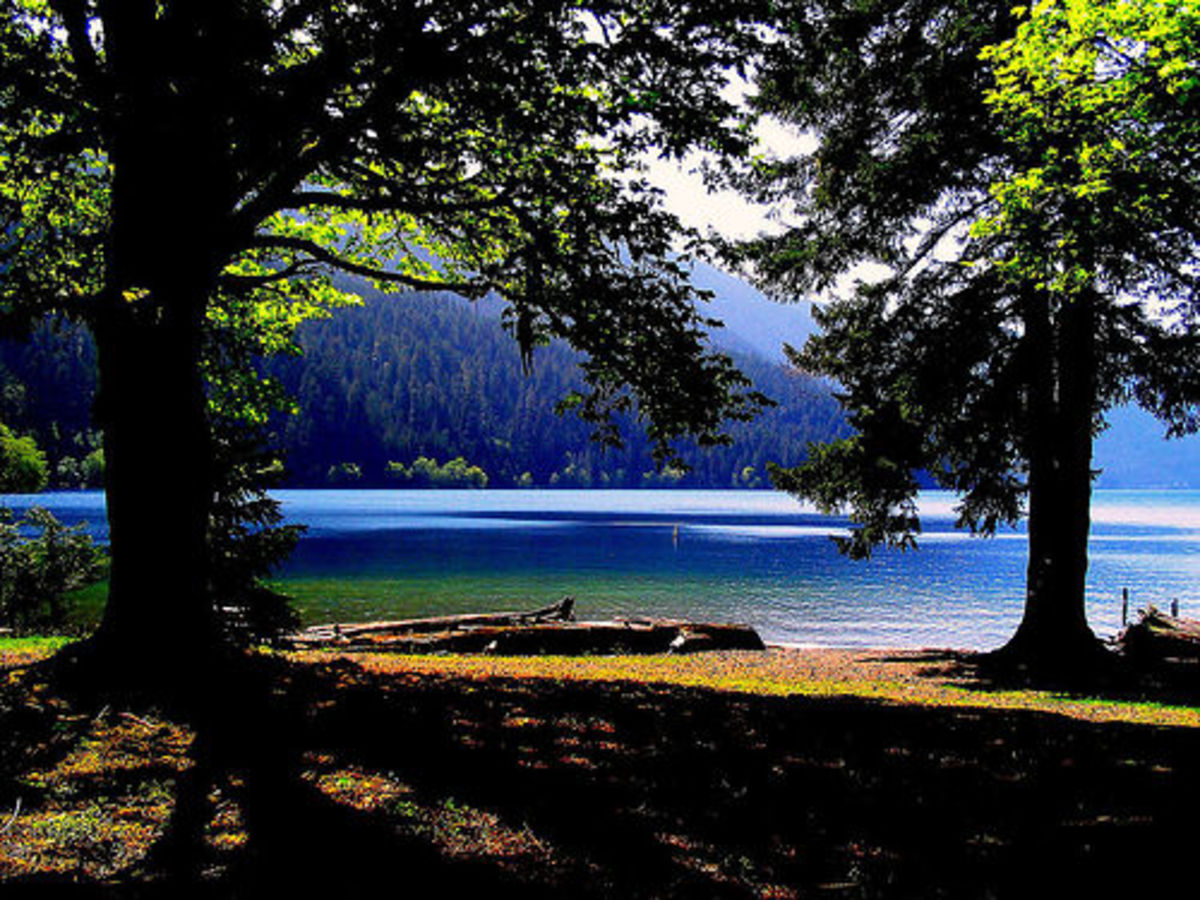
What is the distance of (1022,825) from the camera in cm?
535

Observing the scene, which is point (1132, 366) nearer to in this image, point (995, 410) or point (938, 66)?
point (995, 410)

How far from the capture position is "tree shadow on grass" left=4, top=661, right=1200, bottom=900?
4.41 metres

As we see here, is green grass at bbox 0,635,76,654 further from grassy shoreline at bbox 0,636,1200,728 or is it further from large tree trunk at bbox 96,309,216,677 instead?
large tree trunk at bbox 96,309,216,677

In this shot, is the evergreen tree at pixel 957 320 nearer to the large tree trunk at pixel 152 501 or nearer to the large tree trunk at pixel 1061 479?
the large tree trunk at pixel 1061 479

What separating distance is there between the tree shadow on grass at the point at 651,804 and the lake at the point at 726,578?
26605mm

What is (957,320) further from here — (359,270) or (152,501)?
(152,501)

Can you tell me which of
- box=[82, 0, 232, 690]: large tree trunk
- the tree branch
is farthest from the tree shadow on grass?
the tree branch

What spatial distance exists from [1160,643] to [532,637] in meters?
15.7

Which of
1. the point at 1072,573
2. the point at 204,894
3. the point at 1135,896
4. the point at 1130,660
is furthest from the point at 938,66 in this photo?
the point at 204,894

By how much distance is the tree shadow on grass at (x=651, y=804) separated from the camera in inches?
173

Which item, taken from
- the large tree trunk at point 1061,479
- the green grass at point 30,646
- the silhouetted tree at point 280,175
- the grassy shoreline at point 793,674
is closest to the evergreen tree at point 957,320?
the large tree trunk at point 1061,479

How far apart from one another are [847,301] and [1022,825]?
47.4 feet

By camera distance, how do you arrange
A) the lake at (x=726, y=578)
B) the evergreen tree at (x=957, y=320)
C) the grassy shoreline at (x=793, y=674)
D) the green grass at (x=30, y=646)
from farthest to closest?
the lake at (x=726, y=578) < the evergreen tree at (x=957, y=320) < the green grass at (x=30, y=646) < the grassy shoreline at (x=793, y=674)

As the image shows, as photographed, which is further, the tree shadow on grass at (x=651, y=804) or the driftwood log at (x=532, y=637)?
the driftwood log at (x=532, y=637)
